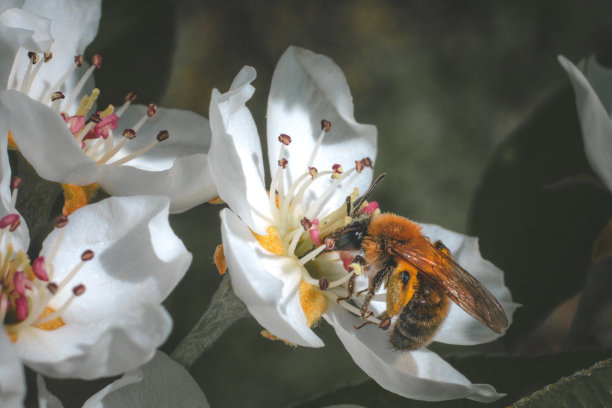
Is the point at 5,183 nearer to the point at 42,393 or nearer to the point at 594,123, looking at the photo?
the point at 42,393

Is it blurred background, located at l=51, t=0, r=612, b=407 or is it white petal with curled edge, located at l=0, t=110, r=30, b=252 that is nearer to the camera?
white petal with curled edge, located at l=0, t=110, r=30, b=252

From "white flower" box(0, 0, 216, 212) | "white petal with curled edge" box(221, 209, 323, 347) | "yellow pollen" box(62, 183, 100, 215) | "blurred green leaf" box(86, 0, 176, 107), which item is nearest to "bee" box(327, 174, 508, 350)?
"white petal with curled edge" box(221, 209, 323, 347)

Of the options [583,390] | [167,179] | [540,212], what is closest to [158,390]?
[167,179]

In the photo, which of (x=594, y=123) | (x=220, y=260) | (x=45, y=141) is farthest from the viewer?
(x=594, y=123)

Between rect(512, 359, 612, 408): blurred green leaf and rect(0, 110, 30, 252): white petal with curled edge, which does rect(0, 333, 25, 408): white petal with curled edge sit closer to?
rect(0, 110, 30, 252): white petal with curled edge

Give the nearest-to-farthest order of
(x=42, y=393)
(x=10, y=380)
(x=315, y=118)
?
(x=10, y=380)
(x=42, y=393)
(x=315, y=118)

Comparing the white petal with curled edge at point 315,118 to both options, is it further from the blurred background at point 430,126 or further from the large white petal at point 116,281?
the large white petal at point 116,281
